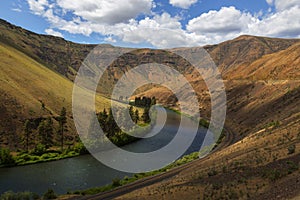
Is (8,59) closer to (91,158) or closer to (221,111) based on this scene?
(91,158)

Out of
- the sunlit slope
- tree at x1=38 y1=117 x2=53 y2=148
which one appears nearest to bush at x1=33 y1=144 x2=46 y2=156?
tree at x1=38 y1=117 x2=53 y2=148

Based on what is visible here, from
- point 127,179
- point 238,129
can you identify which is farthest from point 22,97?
point 238,129

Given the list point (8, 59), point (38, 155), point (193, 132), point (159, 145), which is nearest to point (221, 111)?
point (193, 132)

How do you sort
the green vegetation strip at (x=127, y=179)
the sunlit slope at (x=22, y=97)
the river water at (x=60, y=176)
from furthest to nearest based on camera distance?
the sunlit slope at (x=22, y=97)
the river water at (x=60, y=176)
the green vegetation strip at (x=127, y=179)

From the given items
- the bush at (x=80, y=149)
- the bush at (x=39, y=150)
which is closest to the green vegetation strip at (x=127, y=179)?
the bush at (x=80, y=149)

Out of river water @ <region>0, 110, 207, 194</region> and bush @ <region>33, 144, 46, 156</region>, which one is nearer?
river water @ <region>0, 110, 207, 194</region>

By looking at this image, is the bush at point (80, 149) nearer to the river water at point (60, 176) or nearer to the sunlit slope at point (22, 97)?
the river water at point (60, 176)

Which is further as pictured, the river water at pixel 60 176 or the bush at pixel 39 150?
the bush at pixel 39 150

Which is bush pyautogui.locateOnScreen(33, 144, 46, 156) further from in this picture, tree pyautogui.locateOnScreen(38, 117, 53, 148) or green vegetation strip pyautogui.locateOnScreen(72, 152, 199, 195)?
green vegetation strip pyautogui.locateOnScreen(72, 152, 199, 195)
